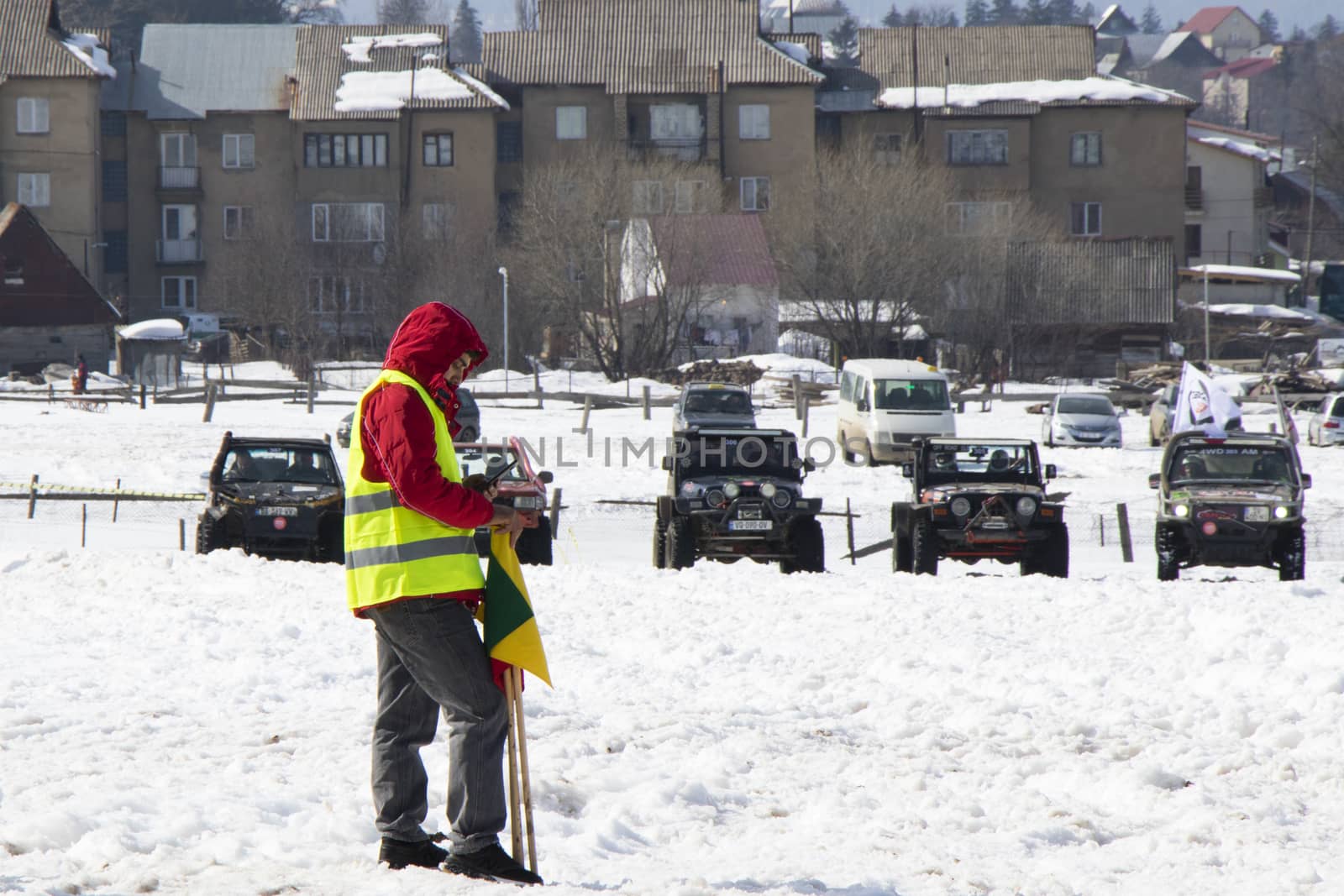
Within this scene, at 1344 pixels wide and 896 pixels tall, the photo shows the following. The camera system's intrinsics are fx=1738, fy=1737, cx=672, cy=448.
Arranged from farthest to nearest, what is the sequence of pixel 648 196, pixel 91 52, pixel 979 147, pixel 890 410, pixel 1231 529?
pixel 979 147 < pixel 91 52 < pixel 648 196 < pixel 890 410 < pixel 1231 529

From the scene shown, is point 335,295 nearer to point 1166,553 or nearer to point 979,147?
Answer: point 979,147

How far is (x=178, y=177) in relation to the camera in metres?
72.6

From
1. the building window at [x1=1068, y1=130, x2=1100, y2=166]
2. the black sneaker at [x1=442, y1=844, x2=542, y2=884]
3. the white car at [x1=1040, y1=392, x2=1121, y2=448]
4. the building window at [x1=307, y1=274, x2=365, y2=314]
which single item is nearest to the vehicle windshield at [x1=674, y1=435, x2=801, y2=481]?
the black sneaker at [x1=442, y1=844, x2=542, y2=884]

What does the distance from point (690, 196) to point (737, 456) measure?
4821cm

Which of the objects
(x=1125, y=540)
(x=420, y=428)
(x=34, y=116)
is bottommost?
(x=1125, y=540)

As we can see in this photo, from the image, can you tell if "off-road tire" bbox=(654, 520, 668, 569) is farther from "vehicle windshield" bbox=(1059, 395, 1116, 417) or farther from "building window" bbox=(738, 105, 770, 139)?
"building window" bbox=(738, 105, 770, 139)

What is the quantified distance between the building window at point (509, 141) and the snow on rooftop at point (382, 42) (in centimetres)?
552

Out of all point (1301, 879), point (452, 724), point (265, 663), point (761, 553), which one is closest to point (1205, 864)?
point (1301, 879)

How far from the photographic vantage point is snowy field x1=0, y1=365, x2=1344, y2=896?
646 centimetres

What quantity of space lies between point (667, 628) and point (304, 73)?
65.5 m

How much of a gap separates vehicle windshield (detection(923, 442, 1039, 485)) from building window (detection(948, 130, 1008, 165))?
55732 millimetres

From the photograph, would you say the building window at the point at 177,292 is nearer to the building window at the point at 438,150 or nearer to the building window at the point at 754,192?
the building window at the point at 438,150

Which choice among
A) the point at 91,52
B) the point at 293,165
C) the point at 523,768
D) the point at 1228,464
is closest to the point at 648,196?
the point at 293,165

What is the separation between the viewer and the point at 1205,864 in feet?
22.4
